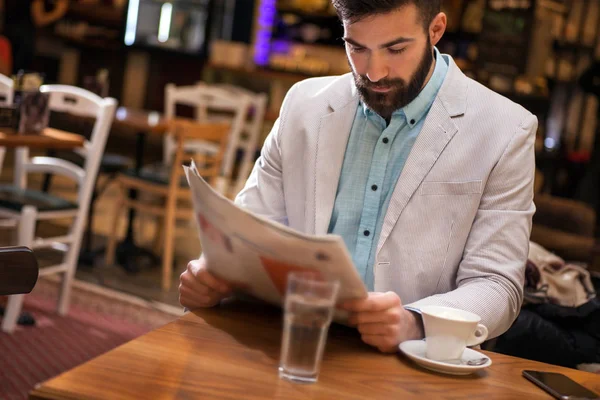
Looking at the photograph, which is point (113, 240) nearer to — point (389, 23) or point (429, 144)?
point (429, 144)

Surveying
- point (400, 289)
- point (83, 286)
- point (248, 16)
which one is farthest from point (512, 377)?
point (248, 16)

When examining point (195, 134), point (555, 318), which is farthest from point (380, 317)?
point (195, 134)

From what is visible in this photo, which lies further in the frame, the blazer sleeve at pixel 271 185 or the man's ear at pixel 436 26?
the blazer sleeve at pixel 271 185

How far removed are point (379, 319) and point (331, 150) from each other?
1.65ft

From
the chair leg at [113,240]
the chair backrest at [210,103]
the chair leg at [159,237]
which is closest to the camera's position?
the chair leg at [113,240]

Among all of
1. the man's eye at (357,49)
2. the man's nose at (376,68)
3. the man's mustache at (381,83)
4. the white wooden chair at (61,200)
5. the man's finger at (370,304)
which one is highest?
the man's eye at (357,49)

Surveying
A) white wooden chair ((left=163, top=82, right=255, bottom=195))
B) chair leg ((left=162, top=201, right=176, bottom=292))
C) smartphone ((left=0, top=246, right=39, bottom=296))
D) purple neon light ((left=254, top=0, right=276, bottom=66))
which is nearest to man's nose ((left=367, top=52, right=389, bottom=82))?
smartphone ((left=0, top=246, right=39, bottom=296))

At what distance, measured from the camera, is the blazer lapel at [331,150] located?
166 cm

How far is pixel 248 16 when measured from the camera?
10172mm

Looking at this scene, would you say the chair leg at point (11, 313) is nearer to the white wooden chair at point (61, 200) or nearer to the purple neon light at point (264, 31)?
the white wooden chair at point (61, 200)

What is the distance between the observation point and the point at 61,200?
387 cm

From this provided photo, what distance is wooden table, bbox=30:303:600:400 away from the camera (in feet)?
3.42

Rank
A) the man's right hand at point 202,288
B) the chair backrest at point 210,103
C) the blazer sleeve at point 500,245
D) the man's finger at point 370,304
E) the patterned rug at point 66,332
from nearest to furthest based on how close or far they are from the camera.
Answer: the man's finger at point 370,304 < the man's right hand at point 202,288 < the blazer sleeve at point 500,245 < the patterned rug at point 66,332 < the chair backrest at point 210,103

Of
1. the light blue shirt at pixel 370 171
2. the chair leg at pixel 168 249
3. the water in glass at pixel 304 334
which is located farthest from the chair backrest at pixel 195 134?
the water in glass at pixel 304 334
